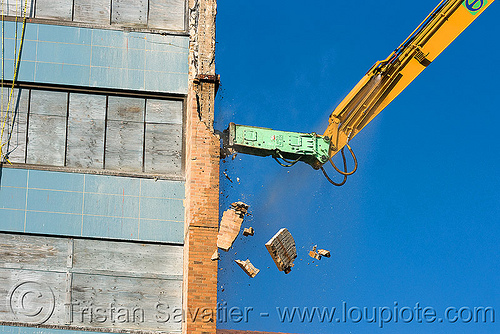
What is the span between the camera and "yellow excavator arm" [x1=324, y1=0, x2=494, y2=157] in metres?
14.6

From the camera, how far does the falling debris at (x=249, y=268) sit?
13.7 metres

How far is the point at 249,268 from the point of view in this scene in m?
13.8

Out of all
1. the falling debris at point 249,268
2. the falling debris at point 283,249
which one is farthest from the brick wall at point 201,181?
the falling debris at point 283,249

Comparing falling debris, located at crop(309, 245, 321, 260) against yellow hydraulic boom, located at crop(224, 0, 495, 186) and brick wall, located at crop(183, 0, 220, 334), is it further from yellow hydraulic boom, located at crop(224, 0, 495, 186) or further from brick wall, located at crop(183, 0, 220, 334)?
brick wall, located at crop(183, 0, 220, 334)

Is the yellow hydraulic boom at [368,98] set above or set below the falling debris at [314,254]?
above

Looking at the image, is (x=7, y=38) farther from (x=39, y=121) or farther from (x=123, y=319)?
(x=123, y=319)

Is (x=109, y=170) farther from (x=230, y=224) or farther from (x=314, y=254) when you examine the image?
(x=314, y=254)

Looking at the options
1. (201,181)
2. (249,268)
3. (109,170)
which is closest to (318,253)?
(249,268)

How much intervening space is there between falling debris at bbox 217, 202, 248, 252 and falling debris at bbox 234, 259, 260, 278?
0.67m

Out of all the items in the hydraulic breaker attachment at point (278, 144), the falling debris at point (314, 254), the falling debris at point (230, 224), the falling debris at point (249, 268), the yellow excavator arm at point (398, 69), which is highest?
the yellow excavator arm at point (398, 69)

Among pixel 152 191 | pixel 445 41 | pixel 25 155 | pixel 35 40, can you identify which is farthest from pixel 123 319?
pixel 445 41

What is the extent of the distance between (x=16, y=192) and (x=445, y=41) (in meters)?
9.54

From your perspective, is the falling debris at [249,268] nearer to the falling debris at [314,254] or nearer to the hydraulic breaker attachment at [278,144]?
→ the falling debris at [314,254]

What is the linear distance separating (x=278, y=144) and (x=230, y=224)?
2382mm
